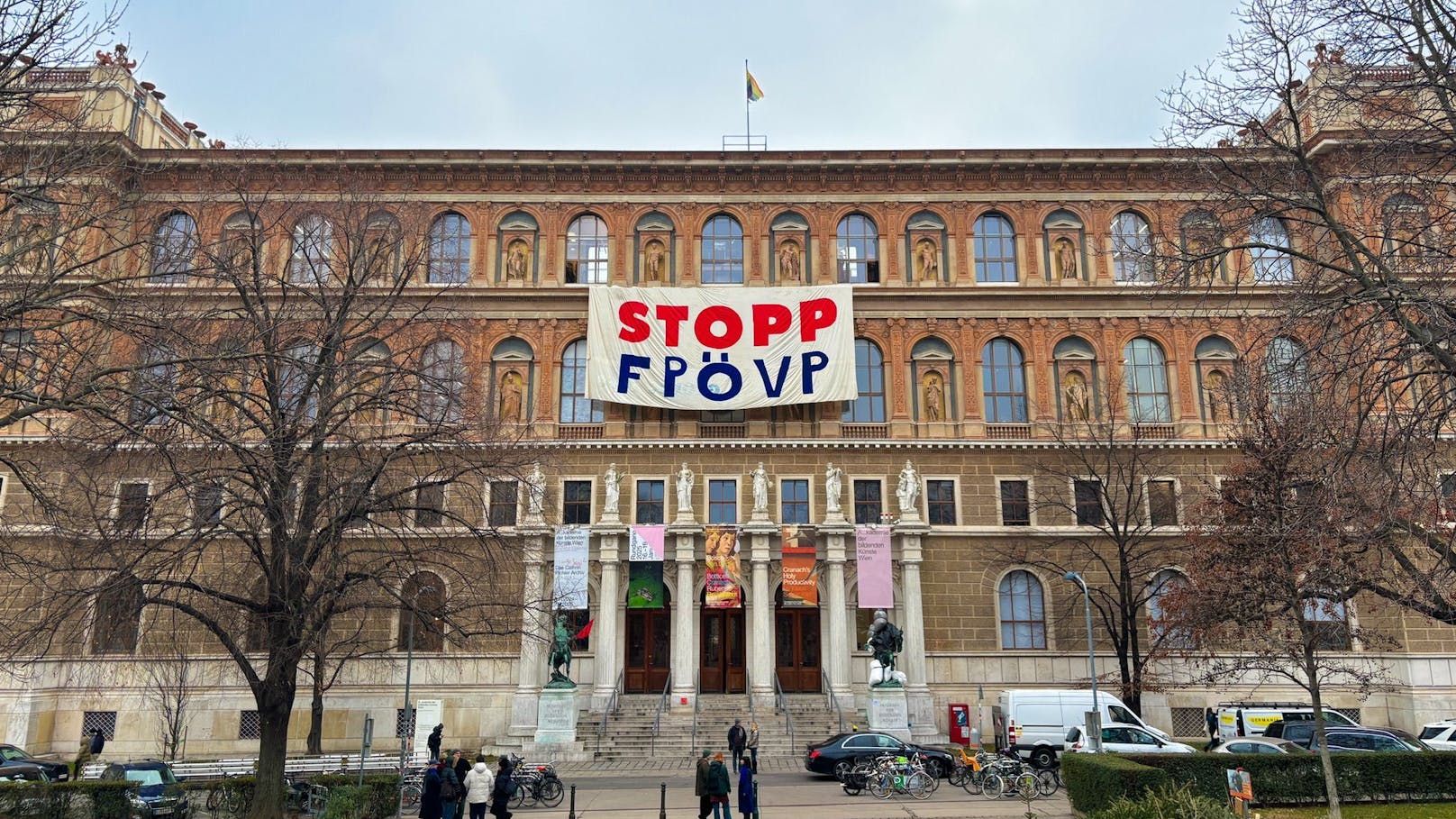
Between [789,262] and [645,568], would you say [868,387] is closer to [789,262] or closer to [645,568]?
[789,262]

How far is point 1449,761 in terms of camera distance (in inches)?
875

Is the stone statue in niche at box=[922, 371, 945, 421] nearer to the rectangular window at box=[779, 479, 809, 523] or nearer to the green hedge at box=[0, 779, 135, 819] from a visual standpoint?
the rectangular window at box=[779, 479, 809, 523]

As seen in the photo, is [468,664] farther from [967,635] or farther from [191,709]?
[967,635]

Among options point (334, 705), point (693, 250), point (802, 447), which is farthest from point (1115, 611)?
point (334, 705)

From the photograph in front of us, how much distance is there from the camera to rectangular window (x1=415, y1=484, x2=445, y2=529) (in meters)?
22.8

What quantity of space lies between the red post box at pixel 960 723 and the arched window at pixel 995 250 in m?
18.0

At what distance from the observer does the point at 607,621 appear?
1473 inches

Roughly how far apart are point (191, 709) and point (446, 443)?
2192 cm

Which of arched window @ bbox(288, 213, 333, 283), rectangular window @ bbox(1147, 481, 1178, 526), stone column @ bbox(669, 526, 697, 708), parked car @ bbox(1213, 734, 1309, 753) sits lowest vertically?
parked car @ bbox(1213, 734, 1309, 753)

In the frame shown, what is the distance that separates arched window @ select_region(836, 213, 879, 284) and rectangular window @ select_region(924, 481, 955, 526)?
30.5 ft

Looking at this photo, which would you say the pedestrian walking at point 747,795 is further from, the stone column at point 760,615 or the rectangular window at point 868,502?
the rectangular window at point 868,502

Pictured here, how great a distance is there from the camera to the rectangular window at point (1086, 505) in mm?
39406

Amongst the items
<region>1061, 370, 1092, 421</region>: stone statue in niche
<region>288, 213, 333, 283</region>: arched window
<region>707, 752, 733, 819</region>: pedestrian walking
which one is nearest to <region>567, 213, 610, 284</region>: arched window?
<region>288, 213, 333, 283</region>: arched window

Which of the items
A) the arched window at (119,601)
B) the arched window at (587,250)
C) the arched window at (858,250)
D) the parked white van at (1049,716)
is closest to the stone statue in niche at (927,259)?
the arched window at (858,250)
